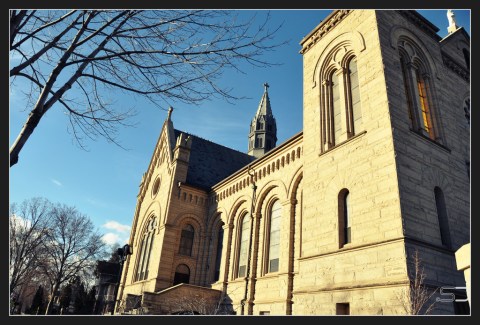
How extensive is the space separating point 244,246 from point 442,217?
40.1 ft

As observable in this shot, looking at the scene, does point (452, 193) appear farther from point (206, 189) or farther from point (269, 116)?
point (269, 116)

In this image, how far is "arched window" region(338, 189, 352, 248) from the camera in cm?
1102

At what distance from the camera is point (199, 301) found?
18.5 m

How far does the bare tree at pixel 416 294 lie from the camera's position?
7863 millimetres

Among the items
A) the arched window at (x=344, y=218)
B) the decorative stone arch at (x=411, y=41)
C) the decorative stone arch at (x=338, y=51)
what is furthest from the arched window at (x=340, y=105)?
the arched window at (x=344, y=218)

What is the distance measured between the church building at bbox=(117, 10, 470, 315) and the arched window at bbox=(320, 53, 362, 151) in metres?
0.05

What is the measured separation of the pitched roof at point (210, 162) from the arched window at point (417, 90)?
671 inches

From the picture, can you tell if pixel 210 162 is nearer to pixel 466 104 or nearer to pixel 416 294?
pixel 466 104

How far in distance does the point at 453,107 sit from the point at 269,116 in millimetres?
42346

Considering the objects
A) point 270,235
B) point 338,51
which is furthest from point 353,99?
point 270,235

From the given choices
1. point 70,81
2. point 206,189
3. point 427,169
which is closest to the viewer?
point 70,81

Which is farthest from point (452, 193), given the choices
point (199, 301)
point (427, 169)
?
point (199, 301)

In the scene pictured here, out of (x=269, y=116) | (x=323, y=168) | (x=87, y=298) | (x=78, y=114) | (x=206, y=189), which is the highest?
(x=269, y=116)

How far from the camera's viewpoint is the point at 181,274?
23.1 meters
